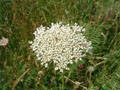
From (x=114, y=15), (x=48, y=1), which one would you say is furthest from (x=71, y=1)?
(x=114, y=15)

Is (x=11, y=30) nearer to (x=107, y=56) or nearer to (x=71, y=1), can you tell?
(x=71, y=1)

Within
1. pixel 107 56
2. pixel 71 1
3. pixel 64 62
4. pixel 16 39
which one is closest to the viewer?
pixel 64 62

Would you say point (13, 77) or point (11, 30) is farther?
point (11, 30)

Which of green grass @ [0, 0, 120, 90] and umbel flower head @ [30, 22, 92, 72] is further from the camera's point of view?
green grass @ [0, 0, 120, 90]

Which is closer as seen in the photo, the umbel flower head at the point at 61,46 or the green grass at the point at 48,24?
the umbel flower head at the point at 61,46

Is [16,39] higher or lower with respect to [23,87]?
higher

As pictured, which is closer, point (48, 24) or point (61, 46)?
point (61, 46)

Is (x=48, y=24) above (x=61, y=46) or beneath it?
above

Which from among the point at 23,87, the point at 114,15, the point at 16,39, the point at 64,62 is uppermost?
the point at 114,15
